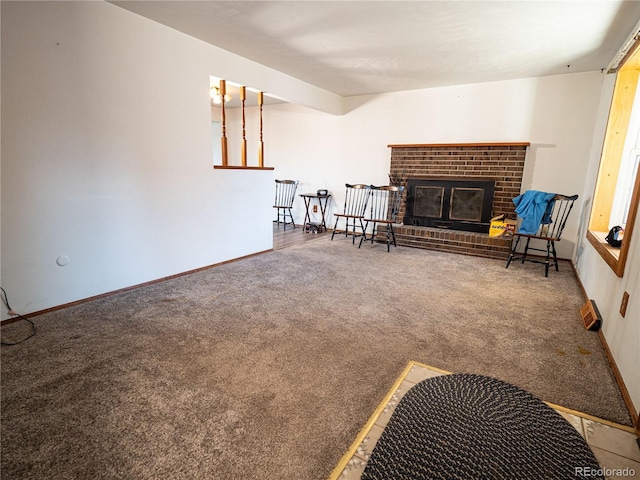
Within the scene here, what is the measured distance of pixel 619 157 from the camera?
313cm

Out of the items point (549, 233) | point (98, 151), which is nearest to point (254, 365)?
point (98, 151)

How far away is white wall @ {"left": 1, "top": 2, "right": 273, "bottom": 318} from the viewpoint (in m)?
2.22

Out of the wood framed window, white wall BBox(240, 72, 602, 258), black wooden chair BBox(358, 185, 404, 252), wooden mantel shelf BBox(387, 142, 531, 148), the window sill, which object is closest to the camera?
the window sill

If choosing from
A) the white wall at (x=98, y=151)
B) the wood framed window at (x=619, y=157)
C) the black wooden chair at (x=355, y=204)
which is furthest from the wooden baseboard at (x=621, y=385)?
the black wooden chair at (x=355, y=204)

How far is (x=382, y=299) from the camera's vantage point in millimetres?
2854

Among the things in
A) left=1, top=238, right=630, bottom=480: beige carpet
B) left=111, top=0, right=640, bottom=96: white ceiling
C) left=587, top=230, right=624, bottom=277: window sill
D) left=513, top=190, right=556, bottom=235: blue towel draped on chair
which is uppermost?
left=111, top=0, right=640, bottom=96: white ceiling

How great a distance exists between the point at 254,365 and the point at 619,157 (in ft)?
12.3

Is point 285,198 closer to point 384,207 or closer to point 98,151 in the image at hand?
point 384,207

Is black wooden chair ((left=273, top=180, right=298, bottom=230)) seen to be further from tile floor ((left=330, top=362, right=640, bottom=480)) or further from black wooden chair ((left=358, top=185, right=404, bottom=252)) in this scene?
tile floor ((left=330, top=362, right=640, bottom=480))

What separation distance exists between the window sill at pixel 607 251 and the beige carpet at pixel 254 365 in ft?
1.63

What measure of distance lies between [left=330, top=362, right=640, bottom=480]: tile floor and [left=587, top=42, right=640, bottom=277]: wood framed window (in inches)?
74.5

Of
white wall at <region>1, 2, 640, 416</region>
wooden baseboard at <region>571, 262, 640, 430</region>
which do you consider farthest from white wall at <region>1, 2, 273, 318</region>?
wooden baseboard at <region>571, 262, 640, 430</region>

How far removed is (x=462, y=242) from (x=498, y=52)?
2.26m

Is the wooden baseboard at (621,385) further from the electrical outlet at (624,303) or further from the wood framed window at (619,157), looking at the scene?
the wood framed window at (619,157)
